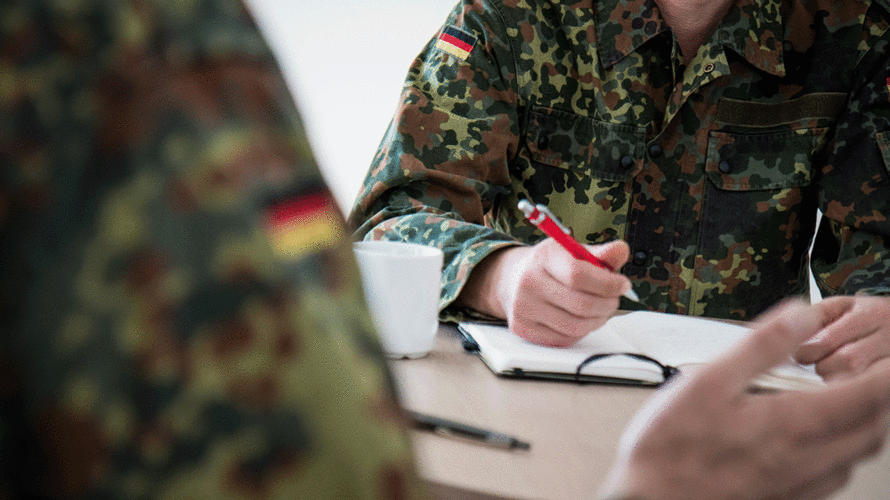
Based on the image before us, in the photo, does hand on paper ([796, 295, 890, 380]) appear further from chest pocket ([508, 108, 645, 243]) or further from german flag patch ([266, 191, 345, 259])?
german flag patch ([266, 191, 345, 259])

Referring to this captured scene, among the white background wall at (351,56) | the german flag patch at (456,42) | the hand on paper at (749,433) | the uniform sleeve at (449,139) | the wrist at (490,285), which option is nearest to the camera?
the hand on paper at (749,433)

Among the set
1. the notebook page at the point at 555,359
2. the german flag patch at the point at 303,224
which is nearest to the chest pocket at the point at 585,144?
the notebook page at the point at 555,359

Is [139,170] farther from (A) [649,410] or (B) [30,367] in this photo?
(A) [649,410]

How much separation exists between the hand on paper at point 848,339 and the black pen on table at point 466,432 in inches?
16.7

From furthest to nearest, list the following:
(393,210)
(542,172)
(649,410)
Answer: (542,172)
(393,210)
(649,410)

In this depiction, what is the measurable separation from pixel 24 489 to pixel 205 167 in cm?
9

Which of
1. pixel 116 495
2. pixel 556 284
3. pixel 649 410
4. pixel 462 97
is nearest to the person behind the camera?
pixel 116 495

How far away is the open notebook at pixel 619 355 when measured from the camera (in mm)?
661

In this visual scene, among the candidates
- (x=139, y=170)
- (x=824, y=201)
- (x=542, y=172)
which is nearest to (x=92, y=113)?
(x=139, y=170)

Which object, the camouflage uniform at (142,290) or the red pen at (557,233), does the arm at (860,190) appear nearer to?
the red pen at (557,233)

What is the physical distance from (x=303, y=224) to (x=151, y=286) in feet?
0.13

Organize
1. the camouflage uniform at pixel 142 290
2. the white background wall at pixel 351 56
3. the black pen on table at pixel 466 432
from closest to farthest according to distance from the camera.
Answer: the camouflage uniform at pixel 142 290
the black pen on table at pixel 466 432
the white background wall at pixel 351 56

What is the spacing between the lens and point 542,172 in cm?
128

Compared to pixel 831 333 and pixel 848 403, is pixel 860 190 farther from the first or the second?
pixel 848 403
